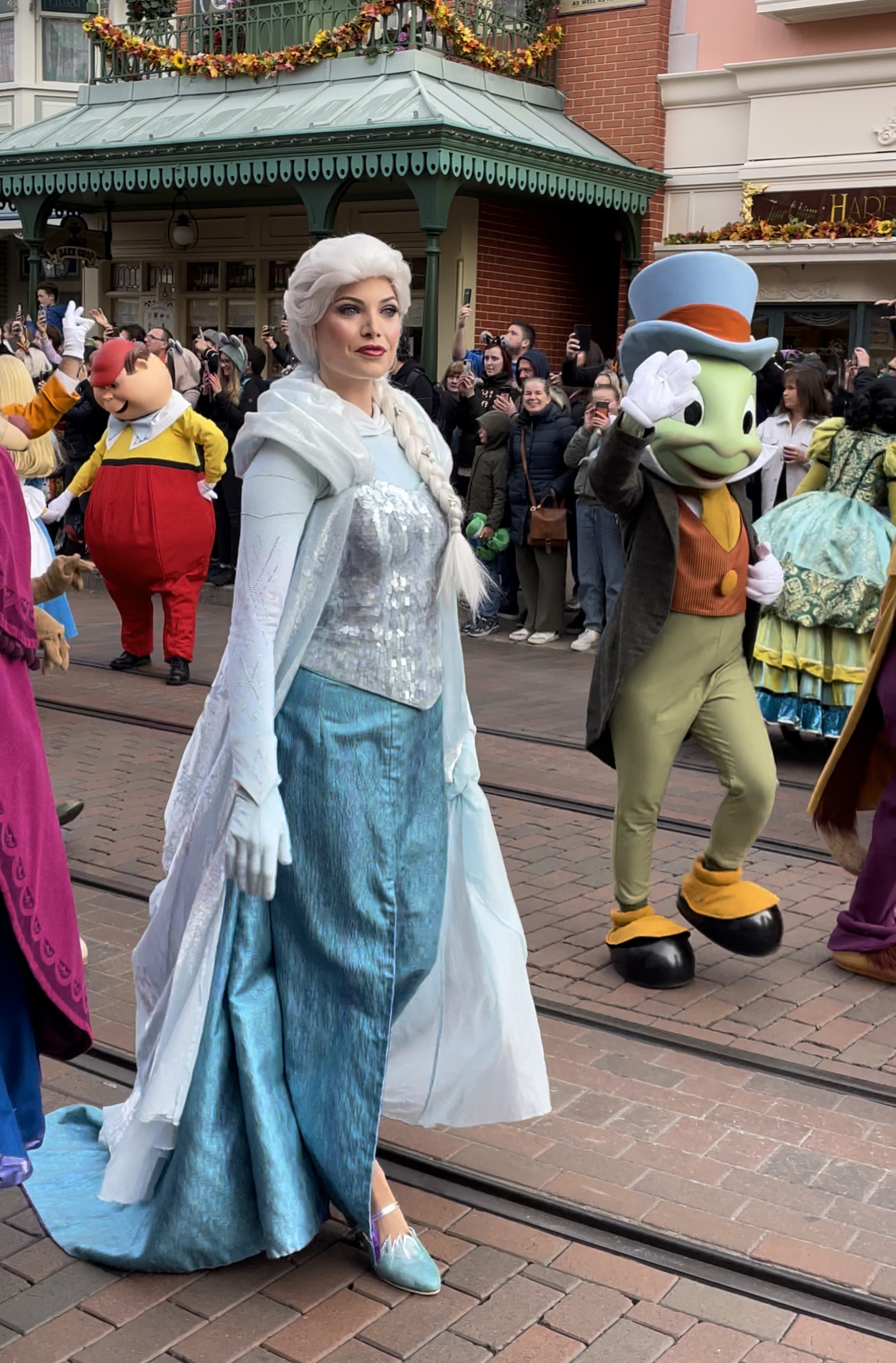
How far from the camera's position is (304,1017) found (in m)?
2.94

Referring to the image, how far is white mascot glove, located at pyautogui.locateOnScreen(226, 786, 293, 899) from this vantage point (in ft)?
9.05

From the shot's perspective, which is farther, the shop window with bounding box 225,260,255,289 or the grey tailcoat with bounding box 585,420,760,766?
the shop window with bounding box 225,260,255,289

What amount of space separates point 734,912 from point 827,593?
9.48 ft

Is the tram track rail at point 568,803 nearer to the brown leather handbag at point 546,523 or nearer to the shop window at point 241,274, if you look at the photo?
the brown leather handbag at point 546,523

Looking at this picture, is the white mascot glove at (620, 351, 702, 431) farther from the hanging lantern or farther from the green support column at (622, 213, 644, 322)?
the hanging lantern

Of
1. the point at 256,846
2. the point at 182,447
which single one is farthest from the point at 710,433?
the point at 182,447

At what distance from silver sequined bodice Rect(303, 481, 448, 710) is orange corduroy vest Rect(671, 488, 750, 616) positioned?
1619 millimetres

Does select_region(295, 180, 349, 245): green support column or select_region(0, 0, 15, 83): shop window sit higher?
select_region(0, 0, 15, 83): shop window

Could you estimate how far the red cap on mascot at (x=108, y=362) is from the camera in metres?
8.48

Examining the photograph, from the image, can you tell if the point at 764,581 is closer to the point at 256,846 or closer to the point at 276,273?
the point at 256,846

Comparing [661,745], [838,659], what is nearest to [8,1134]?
[661,745]

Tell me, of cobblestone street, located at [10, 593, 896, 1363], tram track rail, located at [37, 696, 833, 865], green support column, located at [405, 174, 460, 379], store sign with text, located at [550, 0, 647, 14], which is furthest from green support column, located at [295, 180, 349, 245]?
cobblestone street, located at [10, 593, 896, 1363]

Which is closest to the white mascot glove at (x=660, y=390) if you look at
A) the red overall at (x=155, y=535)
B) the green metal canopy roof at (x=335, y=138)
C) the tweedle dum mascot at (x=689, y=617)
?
the tweedle dum mascot at (x=689, y=617)

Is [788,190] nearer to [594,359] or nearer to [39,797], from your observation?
[594,359]
